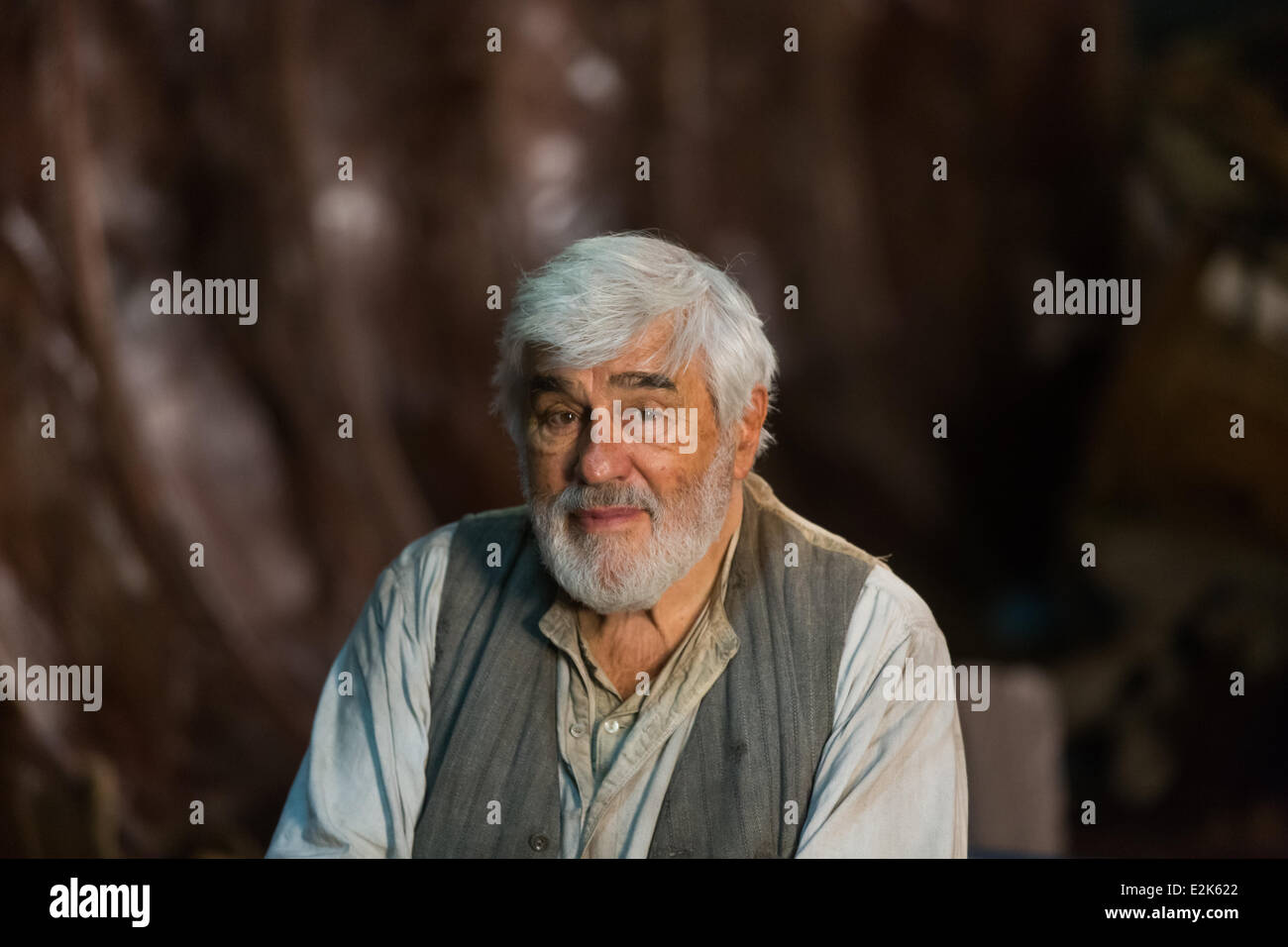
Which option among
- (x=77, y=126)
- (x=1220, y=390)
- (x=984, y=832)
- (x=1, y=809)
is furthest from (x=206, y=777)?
(x=1220, y=390)

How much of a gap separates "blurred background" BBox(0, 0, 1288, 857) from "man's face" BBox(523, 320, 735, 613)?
6.04 feet

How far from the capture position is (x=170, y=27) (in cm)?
394

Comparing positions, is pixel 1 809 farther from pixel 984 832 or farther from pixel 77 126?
pixel 984 832

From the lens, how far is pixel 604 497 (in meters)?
2.02

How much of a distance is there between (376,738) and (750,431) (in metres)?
0.81

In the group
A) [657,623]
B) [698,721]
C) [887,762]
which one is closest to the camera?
[887,762]

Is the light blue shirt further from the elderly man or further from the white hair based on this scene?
the white hair

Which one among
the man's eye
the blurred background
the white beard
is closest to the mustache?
the white beard

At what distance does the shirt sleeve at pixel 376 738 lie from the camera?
6.48 ft

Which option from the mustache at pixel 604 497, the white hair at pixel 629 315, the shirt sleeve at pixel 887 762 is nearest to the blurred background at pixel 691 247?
the white hair at pixel 629 315

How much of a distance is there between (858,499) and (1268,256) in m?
1.51

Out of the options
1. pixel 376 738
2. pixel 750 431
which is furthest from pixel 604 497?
pixel 376 738

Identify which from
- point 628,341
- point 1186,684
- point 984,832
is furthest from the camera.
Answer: point 1186,684

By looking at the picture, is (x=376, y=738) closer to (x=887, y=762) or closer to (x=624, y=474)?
(x=624, y=474)
